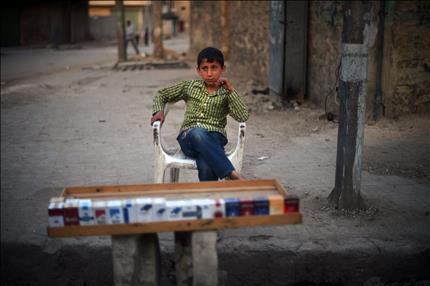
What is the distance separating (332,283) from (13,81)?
39.8ft

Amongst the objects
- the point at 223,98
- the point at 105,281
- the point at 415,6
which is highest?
the point at 415,6

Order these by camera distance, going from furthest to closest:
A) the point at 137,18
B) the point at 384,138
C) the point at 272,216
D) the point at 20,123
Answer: the point at 137,18, the point at 20,123, the point at 384,138, the point at 272,216

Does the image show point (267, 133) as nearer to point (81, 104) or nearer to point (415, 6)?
point (415, 6)

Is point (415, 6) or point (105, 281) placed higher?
point (415, 6)

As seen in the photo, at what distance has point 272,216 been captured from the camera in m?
2.69

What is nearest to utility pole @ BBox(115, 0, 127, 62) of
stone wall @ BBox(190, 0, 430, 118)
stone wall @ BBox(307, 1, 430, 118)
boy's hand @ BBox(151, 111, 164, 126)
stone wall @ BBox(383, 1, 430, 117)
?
stone wall @ BBox(190, 0, 430, 118)

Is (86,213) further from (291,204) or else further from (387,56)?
(387,56)

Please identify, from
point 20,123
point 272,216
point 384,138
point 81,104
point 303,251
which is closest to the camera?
point 272,216

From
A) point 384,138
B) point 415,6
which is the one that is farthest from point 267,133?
point 415,6

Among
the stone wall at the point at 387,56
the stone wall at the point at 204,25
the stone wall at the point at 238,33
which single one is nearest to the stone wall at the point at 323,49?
the stone wall at the point at 387,56

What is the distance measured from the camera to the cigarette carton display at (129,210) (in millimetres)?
2615

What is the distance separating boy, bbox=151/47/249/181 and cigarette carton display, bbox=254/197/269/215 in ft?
3.48

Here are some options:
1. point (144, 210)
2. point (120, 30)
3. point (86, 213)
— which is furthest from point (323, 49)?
point (120, 30)

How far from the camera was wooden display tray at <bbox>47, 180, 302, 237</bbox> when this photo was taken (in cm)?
264
